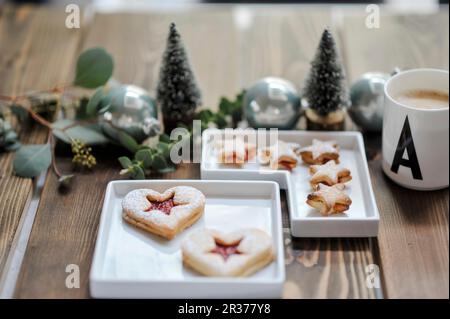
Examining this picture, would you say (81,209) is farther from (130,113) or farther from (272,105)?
(272,105)

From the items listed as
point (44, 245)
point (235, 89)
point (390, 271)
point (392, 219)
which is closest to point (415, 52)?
point (235, 89)

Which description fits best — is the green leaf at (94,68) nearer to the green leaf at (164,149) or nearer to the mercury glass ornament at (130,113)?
the mercury glass ornament at (130,113)

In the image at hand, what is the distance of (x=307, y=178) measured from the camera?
130cm

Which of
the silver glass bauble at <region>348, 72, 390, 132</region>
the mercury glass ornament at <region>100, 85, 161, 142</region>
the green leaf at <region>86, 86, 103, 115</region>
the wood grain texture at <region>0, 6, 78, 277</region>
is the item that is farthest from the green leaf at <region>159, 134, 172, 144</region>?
the silver glass bauble at <region>348, 72, 390, 132</region>

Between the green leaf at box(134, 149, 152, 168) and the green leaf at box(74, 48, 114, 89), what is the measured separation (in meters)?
0.22

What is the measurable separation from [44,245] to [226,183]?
1.08ft

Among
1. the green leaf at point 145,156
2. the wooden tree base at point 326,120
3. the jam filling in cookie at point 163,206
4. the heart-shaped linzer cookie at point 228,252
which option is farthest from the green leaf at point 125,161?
the wooden tree base at point 326,120

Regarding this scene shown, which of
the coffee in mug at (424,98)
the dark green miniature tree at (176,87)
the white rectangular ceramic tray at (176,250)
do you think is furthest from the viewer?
the dark green miniature tree at (176,87)

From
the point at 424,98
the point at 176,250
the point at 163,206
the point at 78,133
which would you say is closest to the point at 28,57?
the point at 78,133

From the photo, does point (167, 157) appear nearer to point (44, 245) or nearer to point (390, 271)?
point (44, 245)

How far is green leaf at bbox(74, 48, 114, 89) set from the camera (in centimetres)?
144

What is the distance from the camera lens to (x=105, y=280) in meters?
1.04

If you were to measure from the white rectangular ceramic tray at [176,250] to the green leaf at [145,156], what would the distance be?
0.26ft

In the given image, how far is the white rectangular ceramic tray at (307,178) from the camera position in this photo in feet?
3.80
